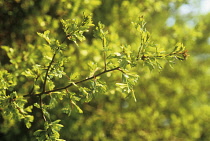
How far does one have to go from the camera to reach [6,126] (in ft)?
9.13

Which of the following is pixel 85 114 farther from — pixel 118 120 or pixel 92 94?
pixel 92 94

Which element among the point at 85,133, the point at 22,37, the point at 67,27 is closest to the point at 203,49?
the point at 85,133

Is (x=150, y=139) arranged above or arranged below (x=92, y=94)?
below

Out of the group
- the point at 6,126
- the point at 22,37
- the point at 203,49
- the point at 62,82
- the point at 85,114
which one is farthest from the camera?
the point at 203,49

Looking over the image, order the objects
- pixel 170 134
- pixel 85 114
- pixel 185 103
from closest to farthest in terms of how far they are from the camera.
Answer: pixel 85 114 < pixel 170 134 < pixel 185 103

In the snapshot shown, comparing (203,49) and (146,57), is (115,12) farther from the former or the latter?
(203,49)

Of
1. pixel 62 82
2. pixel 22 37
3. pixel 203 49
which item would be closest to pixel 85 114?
pixel 62 82

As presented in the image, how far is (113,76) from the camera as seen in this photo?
2.38 m

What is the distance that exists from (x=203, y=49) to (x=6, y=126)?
5.27 m

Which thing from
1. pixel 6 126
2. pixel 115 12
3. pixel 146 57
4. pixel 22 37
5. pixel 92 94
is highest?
pixel 115 12

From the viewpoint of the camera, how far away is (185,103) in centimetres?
479

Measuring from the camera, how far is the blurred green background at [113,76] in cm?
291

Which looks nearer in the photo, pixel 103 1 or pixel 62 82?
pixel 62 82

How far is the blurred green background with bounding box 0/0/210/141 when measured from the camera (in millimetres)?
2908
